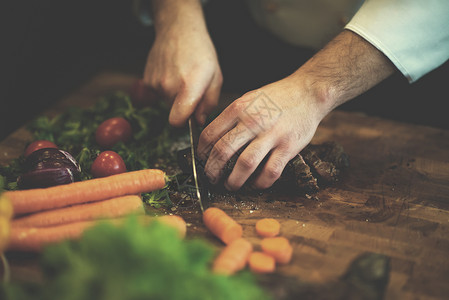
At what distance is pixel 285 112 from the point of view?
6.63ft

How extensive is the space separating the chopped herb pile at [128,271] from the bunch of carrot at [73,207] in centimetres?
41

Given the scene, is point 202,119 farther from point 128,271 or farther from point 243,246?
point 128,271

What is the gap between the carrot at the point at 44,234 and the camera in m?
1.73

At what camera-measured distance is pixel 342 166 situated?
2.35m

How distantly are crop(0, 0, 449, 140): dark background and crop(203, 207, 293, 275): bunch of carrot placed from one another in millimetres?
1520

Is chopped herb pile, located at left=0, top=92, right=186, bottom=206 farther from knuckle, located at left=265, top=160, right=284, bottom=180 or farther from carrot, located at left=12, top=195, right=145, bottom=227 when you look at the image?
knuckle, located at left=265, top=160, right=284, bottom=180

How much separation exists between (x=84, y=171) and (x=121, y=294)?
1.33 meters

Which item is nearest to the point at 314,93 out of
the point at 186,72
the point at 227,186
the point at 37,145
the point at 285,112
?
the point at 285,112

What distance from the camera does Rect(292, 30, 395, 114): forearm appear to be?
2.10m

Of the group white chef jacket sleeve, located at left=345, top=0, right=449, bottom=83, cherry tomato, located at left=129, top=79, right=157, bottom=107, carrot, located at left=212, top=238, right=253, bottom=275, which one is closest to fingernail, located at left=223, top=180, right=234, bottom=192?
carrot, located at left=212, top=238, right=253, bottom=275

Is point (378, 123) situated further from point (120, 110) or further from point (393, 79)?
point (120, 110)

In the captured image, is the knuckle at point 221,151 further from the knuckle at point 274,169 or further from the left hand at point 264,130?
the knuckle at point 274,169

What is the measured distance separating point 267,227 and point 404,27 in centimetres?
119

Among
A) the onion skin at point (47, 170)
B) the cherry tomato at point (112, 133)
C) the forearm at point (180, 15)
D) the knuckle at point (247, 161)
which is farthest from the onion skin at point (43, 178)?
the forearm at point (180, 15)
